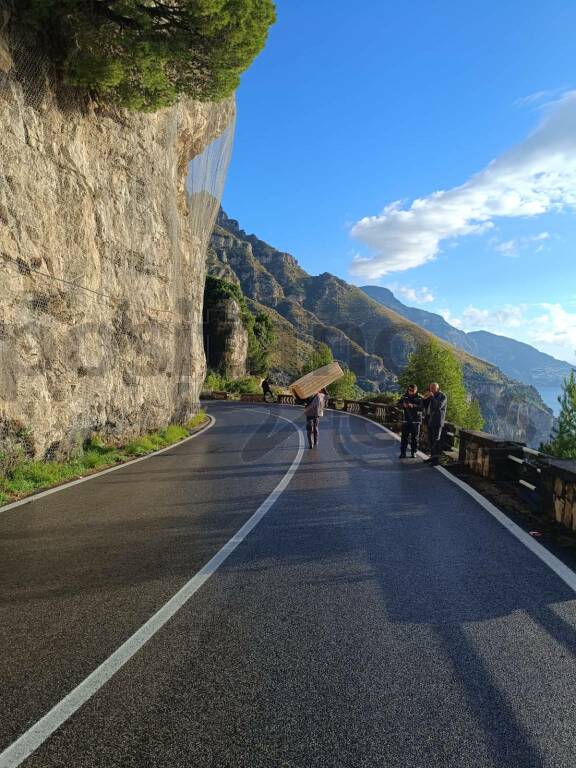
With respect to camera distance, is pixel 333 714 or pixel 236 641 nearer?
pixel 333 714

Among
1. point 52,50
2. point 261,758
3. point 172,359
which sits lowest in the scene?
point 261,758

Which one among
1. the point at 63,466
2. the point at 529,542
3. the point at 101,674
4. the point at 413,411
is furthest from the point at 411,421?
the point at 101,674

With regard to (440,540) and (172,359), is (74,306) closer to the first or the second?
(172,359)

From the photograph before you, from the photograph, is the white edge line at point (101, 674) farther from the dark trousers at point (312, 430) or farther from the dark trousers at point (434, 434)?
the dark trousers at point (312, 430)

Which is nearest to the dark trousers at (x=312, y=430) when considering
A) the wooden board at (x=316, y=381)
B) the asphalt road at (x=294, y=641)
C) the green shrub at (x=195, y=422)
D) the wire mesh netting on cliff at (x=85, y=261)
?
the wooden board at (x=316, y=381)

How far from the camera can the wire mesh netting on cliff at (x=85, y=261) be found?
941cm

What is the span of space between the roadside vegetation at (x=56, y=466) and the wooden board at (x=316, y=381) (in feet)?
16.0

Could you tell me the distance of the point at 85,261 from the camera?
12203 millimetres

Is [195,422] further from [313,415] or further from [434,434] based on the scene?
[434,434]

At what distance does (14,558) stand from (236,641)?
305cm

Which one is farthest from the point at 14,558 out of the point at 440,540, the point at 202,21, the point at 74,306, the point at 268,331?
the point at 268,331

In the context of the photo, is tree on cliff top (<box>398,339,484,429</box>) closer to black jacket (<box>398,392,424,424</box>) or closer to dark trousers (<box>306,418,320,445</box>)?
dark trousers (<box>306,418,320,445</box>)

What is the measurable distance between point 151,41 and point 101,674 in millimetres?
12091

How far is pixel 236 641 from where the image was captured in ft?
10.9
